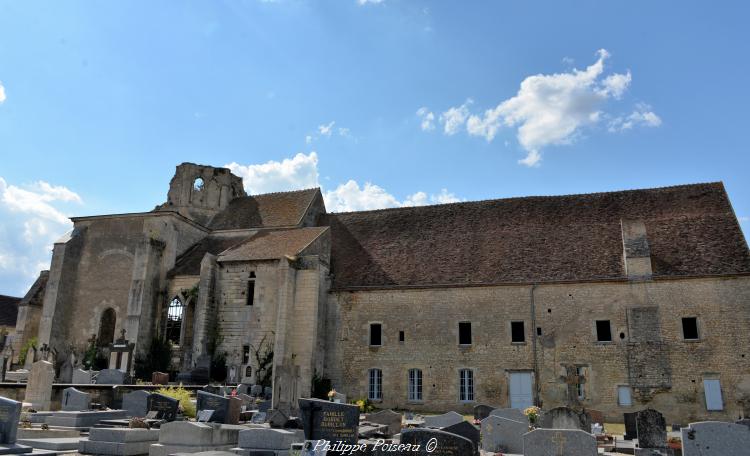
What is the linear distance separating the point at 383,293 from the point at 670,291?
12216 mm

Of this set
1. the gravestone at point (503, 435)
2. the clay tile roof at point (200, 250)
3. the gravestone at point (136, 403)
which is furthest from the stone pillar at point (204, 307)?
the gravestone at point (503, 435)

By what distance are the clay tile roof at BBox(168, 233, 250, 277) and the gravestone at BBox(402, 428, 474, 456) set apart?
24181mm

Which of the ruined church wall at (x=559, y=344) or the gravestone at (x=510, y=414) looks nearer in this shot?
the gravestone at (x=510, y=414)

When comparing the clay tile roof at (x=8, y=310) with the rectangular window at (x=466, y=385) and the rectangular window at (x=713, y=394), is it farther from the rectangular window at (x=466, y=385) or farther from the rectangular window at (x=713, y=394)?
the rectangular window at (x=713, y=394)

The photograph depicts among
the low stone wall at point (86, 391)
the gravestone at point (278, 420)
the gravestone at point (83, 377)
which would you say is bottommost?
the gravestone at point (278, 420)

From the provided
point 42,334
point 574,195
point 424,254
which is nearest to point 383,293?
point 424,254

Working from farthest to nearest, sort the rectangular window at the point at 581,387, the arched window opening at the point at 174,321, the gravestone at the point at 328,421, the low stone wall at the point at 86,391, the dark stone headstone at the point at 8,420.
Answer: the arched window opening at the point at 174,321, the rectangular window at the point at 581,387, the low stone wall at the point at 86,391, the gravestone at the point at 328,421, the dark stone headstone at the point at 8,420

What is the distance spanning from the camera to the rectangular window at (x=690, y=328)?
2364cm

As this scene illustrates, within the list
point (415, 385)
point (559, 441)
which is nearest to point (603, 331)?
point (415, 385)

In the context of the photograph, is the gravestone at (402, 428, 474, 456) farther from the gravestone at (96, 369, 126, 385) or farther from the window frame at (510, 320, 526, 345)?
the window frame at (510, 320, 526, 345)

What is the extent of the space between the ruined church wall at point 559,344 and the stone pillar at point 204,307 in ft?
18.7

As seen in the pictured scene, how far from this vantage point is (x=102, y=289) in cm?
3212

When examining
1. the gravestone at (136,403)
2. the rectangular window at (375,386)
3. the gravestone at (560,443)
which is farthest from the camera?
the rectangular window at (375,386)

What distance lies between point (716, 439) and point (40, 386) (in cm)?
1729
